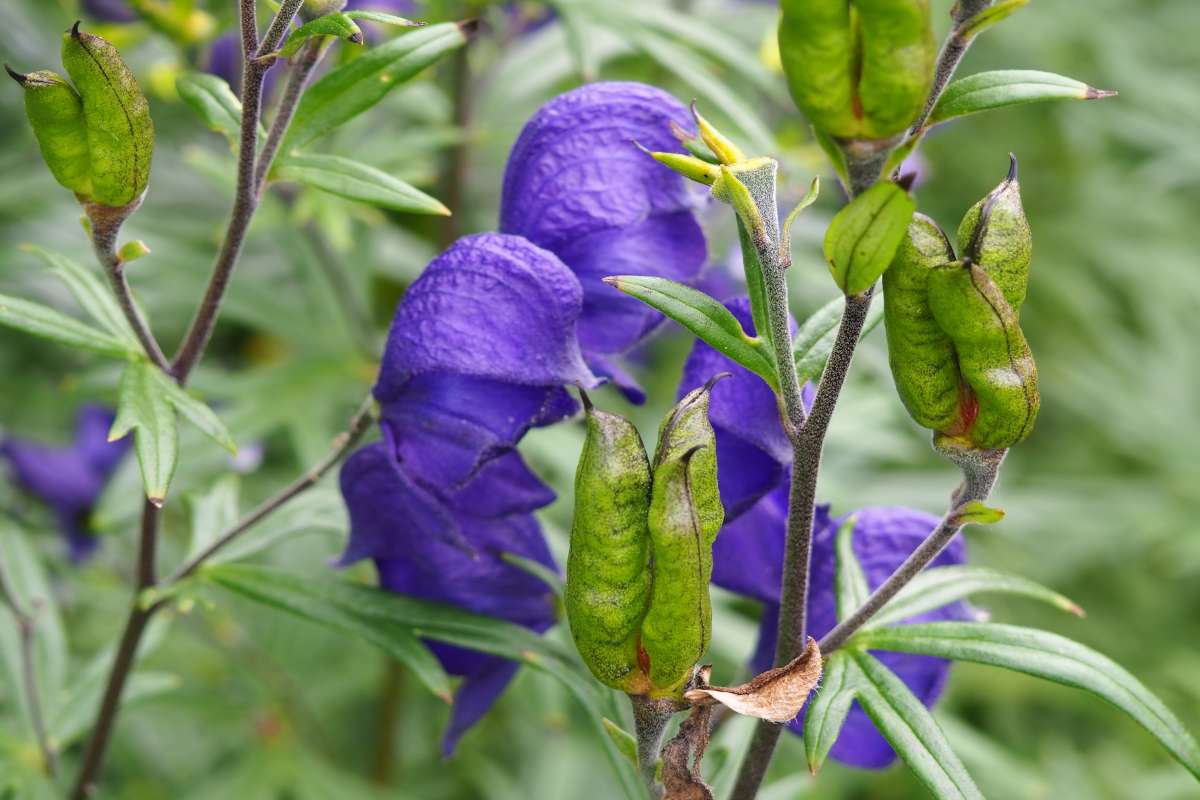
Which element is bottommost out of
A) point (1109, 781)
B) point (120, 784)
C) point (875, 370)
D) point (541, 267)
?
point (120, 784)

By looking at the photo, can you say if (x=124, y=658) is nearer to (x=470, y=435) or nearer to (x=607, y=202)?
(x=470, y=435)

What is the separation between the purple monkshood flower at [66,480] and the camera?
1588 mm

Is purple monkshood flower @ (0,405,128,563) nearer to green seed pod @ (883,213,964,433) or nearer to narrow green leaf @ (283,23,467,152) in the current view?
narrow green leaf @ (283,23,467,152)

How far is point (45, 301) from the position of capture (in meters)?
1.83

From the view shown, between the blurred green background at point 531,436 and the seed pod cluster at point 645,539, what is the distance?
353mm

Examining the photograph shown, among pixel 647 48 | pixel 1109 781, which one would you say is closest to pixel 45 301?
pixel 647 48

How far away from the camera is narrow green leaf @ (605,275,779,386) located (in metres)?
0.69

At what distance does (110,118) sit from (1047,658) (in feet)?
2.03

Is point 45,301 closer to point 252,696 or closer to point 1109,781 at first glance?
point 252,696

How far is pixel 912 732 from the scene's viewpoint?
0.74 metres

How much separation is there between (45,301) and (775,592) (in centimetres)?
133

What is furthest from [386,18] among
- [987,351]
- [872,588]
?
[872,588]

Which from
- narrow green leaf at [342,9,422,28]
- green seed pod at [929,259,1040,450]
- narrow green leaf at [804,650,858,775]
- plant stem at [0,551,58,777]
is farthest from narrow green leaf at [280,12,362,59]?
plant stem at [0,551,58,777]

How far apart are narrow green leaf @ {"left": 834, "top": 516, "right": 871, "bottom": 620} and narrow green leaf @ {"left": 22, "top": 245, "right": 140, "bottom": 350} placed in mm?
483
